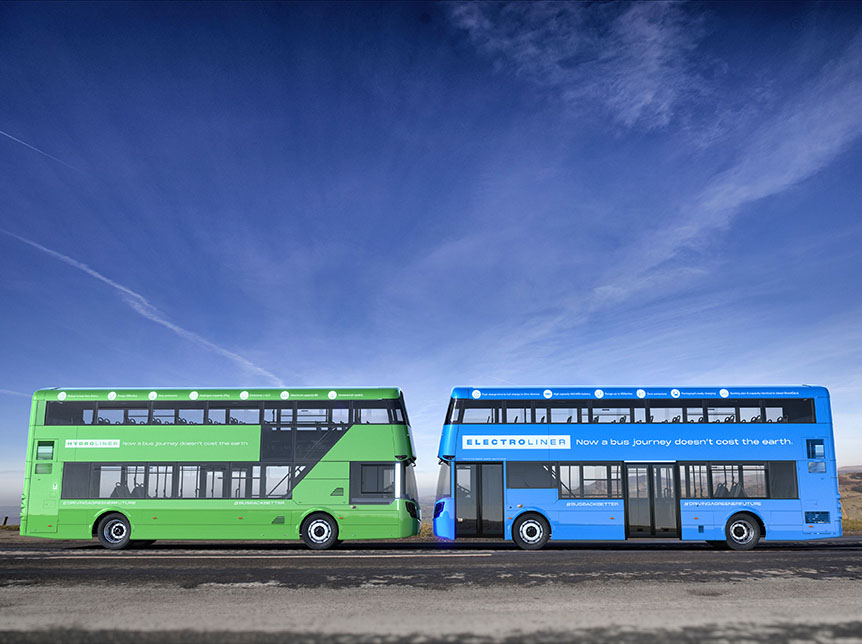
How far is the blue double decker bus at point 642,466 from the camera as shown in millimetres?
15695

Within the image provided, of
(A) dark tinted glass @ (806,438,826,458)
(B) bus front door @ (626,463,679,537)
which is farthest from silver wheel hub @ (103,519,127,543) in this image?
(A) dark tinted glass @ (806,438,826,458)

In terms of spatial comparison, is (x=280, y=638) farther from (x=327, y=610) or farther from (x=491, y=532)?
(x=491, y=532)

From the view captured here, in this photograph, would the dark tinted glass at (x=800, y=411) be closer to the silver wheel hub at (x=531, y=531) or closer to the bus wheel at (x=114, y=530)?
the silver wheel hub at (x=531, y=531)

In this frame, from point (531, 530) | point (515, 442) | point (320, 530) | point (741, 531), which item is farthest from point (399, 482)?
point (741, 531)

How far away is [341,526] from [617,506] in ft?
21.7

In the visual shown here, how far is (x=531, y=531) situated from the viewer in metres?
15.8

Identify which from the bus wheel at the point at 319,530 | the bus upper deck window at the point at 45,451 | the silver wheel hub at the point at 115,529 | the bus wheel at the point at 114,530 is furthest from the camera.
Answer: the bus upper deck window at the point at 45,451

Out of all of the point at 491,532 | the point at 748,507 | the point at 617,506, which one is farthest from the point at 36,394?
the point at 748,507

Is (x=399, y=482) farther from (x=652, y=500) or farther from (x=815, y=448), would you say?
(x=815, y=448)

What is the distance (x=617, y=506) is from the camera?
1568 cm

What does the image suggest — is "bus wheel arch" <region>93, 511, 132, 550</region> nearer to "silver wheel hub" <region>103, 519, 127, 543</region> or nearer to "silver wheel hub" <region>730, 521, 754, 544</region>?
"silver wheel hub" <region>103, 519, 127, 543</region>

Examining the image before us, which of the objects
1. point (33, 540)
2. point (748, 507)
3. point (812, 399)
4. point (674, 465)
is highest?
point (812, 399)

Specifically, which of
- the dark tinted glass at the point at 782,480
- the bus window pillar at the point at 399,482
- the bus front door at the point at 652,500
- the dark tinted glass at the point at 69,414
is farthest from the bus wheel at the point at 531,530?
the dark tinted glass at the point at 69,414

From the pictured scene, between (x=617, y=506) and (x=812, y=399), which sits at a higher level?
(x=812, y=399)
